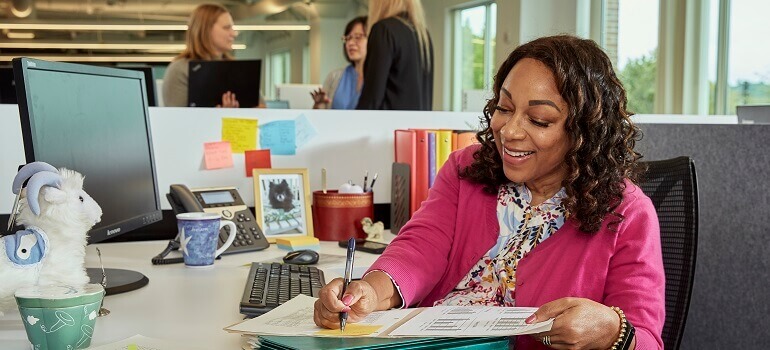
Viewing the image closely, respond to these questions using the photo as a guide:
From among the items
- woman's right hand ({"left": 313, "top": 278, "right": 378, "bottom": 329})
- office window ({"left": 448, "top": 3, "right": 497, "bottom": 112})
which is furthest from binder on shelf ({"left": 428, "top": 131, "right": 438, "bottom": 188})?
office window ({"left": 448, "top": 3, "right": 497, "bottom": 112})

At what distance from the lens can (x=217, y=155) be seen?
2.14 meters

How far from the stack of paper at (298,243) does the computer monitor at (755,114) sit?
47.9 inches

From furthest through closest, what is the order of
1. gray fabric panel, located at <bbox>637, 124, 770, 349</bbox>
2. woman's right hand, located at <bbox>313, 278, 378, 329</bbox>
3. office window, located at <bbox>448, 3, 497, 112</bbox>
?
office window, located at <bbox>448, 3, 497, 112</bbox>, gray fabric panel, located at <bbox>637, 124, 770, 349</bbox>, woman's right hand, located at <bbox>313, 278, 378, 329</bbox>

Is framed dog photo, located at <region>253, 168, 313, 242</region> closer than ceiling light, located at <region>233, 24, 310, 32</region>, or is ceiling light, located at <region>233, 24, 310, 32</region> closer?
framed dog photo, located at <region>253, 168, 313, 242</region>

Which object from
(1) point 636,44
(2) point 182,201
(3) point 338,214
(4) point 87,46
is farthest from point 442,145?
(4) point 87,46

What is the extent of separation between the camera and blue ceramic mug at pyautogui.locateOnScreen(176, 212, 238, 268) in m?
1.69

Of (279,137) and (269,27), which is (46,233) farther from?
(269,27)

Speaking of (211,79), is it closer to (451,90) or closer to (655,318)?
(655,318)

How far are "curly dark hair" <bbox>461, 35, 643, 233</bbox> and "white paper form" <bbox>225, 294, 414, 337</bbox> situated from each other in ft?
1.11

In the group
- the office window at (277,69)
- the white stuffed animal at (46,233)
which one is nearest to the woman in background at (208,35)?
the white stuffed animal at (46,233)

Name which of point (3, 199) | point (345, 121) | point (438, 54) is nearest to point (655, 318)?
point (345, 121)

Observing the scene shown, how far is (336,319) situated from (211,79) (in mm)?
2075

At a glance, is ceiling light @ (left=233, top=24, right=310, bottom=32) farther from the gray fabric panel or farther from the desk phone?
the gray fabric panel

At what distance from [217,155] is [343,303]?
111cm
